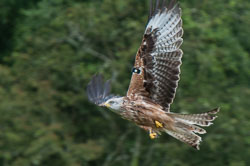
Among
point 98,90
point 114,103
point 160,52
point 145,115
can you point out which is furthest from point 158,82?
point 98,90

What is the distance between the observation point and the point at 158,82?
287 inches

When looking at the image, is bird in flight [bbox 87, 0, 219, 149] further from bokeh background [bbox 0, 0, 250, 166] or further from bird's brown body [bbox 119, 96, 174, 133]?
bokeh background [bbox 0, 0, 250, 166]

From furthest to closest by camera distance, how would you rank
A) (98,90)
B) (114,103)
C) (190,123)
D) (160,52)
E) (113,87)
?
(113,87) < (98,90) < (160,52) < (114,103) < (190,123)

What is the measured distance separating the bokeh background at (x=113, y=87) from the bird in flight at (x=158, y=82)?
2.68m

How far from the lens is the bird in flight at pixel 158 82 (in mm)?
7043

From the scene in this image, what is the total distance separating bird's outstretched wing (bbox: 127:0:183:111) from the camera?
7.18 m

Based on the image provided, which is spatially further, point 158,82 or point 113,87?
point 113,87

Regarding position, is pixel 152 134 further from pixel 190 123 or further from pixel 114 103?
pixel 114 103

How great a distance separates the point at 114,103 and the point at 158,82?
0.65 meters

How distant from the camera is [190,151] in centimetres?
1037

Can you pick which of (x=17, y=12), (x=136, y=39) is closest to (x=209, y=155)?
(x=136, y=39)

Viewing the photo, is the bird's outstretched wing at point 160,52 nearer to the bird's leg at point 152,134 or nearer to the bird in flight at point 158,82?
the bird in flight at point 158,82

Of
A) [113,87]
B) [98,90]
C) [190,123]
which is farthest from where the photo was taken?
[113,87]

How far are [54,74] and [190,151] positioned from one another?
317cm
